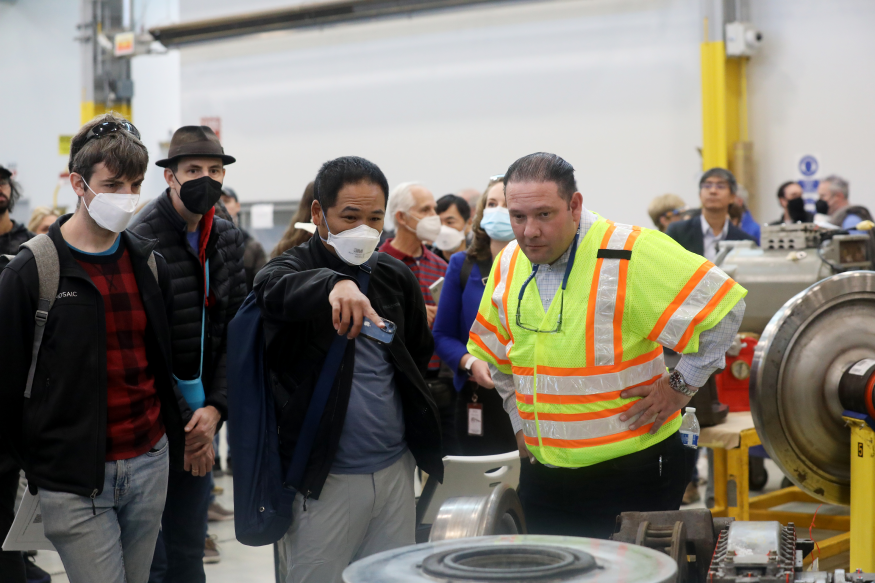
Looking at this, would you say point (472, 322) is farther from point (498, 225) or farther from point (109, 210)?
point (109, 210)

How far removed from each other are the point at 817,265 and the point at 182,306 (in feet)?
7.90

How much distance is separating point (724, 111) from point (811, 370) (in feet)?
15.3

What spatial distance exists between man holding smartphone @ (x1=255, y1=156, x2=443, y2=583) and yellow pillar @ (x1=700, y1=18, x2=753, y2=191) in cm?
537

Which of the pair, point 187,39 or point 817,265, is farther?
point 187,39

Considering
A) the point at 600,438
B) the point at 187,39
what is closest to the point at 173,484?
the point at 600,438

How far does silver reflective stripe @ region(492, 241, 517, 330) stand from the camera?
2.04 m

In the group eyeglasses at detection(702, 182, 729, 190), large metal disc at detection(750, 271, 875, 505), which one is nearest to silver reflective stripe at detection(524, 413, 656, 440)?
large metal disc at detection(750, 271, 875, 505)

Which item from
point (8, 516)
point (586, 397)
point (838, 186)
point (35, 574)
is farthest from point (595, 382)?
point (838, 186)

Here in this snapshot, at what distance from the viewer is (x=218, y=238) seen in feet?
8.39

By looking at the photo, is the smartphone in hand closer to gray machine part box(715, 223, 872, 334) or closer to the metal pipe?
gray machine part box(715, 223, 872, 334)

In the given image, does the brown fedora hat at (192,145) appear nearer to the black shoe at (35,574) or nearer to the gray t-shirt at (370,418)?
the gray t-shirt at (370,418)

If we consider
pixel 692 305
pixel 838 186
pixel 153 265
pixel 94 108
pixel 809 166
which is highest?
pixel 94 108

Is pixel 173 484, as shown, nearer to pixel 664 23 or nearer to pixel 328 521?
pixel 328 521

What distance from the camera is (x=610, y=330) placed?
1854 millimetres
